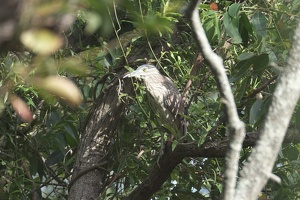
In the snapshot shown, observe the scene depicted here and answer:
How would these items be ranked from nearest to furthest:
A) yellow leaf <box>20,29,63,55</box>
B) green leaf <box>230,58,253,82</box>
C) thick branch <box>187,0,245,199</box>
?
yellow leaf <box>20,29,63,55</box> < thick branch <box>187,0,245,199</box> < green leaf <box>230,58,253,82</box>

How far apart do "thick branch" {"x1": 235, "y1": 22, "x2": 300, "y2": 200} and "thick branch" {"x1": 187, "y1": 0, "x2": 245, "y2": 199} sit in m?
0.03

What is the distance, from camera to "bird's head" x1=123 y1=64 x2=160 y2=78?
3883 millimetres

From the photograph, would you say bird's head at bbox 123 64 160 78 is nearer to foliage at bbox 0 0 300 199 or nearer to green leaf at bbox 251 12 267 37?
foliage at bbox 0 0 300 199

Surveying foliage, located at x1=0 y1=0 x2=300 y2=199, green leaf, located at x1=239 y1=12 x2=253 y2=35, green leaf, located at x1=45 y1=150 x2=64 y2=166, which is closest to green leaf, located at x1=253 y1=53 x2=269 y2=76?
foliage, located at x1=0 y1=0 x2=300 y2=199

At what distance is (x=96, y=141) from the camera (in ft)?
13.0

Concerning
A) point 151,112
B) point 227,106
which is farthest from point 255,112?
point 227,106

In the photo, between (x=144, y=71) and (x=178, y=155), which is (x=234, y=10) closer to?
(x=178, y=155)

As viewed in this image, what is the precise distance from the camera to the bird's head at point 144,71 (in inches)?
153

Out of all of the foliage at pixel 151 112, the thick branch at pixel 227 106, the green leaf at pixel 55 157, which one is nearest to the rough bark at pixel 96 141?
the foliage at pixel 151 112

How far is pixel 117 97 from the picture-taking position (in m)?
3.96

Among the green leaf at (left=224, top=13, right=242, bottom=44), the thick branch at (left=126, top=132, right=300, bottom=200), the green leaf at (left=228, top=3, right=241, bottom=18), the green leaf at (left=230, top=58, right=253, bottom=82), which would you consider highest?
the green leaf at (left=228, top=3, right=241, bottom=18)

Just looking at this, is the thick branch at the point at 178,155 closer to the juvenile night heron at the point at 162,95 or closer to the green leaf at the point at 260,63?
the green leaf at the point at 260,63

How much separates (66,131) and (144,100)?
0.49 meters

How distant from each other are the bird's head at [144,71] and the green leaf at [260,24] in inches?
32.7
